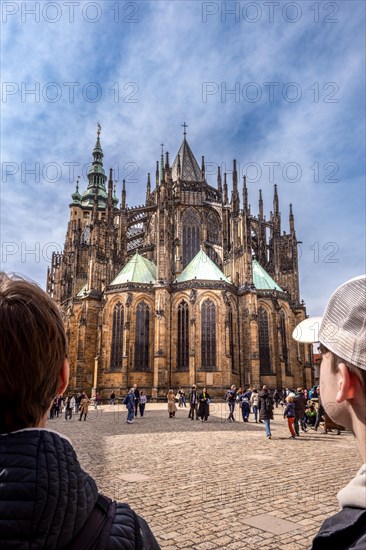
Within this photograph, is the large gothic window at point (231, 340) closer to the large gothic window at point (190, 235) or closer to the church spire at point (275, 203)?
the large gothic window at point (190, 235)

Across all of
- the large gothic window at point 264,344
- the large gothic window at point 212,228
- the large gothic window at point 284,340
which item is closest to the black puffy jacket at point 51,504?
the large gothic window at point 264,344

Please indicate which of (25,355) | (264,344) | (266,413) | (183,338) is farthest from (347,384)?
(264,344)

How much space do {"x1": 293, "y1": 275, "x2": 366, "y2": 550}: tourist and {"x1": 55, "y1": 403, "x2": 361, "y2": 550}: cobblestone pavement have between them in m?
3.34

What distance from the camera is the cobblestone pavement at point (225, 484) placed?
14.0 feet

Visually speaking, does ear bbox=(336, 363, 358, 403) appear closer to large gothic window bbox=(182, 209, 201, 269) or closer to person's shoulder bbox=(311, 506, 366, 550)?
person's shoulder bbox=(311, 506, 366, 550)

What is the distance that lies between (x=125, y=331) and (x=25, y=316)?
3330 cm

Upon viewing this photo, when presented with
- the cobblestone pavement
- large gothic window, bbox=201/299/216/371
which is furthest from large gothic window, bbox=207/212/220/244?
the cobblestone pavement

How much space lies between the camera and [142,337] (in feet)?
114

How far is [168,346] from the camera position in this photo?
111ft

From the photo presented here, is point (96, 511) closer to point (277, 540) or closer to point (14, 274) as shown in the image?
point (14, 274)

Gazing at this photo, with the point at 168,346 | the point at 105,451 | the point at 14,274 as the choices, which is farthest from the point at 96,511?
the point at 168,346

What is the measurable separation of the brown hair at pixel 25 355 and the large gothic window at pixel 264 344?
36.4 metres

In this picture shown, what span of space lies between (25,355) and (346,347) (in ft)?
2.75

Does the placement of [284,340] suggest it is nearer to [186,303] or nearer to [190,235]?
[186,303]
